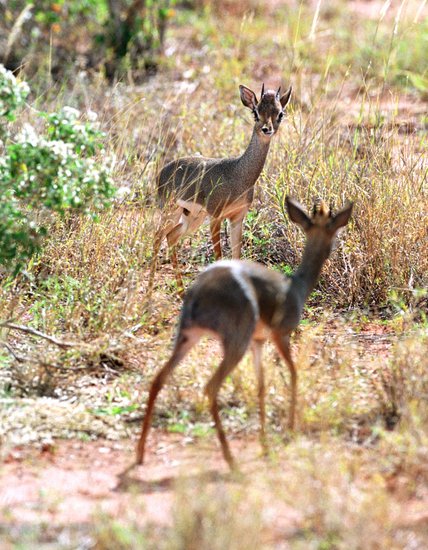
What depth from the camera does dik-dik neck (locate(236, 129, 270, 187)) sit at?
750 cm

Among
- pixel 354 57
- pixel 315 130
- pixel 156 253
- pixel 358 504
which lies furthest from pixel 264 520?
pixel 354 57

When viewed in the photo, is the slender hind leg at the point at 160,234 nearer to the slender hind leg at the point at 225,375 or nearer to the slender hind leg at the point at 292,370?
the slender hind leg at the point at 292,370

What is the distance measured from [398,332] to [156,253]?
1664 millimetres

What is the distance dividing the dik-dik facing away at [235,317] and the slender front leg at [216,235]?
7.57ft

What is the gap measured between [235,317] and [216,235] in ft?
9.64

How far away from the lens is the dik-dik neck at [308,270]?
5203mm

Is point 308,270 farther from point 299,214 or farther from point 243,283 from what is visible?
point 243,283

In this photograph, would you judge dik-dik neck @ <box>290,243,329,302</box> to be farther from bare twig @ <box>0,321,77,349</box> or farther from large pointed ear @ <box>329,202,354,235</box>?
bare twig @ <box>0,321,77,349</box>

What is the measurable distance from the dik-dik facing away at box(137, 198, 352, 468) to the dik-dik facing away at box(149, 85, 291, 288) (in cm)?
230

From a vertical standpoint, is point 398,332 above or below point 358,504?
above

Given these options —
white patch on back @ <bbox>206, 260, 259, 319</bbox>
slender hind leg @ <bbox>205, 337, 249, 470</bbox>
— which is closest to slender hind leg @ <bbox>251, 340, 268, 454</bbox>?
slender hind leg @ <bbox>205, 337, 249, 470</bbox>

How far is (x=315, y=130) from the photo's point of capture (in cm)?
814

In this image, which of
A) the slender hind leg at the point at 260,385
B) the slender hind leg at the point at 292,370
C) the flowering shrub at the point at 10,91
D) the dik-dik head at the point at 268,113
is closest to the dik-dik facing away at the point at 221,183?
the dik-dik head at the point at 268,113

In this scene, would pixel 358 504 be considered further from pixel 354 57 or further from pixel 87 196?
pixel 354 57
